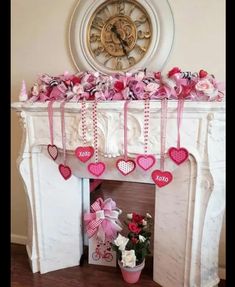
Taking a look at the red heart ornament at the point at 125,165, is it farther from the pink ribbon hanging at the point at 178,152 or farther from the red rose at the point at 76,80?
the red rose at the point at 76,80

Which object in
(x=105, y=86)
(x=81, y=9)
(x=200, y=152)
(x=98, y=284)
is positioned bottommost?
(x=98, y=284)

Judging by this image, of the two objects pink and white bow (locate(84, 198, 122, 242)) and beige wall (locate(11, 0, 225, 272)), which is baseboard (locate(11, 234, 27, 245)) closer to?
beige wall (locate(11, 0, 225, 272))

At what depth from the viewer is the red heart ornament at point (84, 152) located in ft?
5.59

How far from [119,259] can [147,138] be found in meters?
0.89

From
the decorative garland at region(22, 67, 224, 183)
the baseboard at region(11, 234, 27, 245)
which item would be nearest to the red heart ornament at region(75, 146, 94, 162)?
the decorative garland at region(22, 67, 224, 183)

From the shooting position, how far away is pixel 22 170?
191 cm

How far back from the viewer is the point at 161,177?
5.34ft

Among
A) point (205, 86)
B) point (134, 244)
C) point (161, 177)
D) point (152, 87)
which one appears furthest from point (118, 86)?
point (134, 244)

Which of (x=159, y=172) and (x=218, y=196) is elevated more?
(x=159, y=172)
